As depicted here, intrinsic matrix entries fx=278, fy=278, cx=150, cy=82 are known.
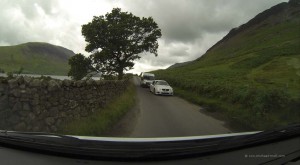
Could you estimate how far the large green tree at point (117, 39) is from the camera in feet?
112

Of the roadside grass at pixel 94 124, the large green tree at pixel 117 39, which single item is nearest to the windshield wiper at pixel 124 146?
the roadside grass at pixel 94 124

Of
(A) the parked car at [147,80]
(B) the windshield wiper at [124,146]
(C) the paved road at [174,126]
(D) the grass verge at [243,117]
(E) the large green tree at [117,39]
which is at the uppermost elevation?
(E) the large green tree at [117,39]

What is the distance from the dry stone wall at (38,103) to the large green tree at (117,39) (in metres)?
25.3

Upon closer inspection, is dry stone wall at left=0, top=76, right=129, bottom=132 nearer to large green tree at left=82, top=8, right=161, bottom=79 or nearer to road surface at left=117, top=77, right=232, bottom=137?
road surface at left=117, top=77, right=232, bottom=137

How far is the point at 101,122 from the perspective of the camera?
8.90m

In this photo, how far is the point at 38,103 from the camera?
6.93 m

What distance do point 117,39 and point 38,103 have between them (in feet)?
91.5

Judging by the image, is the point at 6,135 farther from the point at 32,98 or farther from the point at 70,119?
the point at 70,119

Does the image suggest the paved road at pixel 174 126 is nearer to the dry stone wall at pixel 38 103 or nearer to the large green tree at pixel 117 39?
the dry stone wall at pixel 38 103

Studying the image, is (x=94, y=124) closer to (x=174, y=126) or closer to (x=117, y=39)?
(x=174, y=126)

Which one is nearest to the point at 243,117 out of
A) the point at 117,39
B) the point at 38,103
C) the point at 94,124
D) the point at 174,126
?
the point at 174,126

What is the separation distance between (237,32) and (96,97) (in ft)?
398

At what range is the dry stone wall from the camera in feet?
21.0

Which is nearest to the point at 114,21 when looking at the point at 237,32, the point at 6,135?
the point at 6,135
